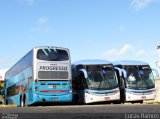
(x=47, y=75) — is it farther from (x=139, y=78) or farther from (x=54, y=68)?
(x=139, y=78)

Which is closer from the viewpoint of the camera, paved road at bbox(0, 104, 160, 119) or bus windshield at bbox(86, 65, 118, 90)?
paved road at bbox(0, 104, 160, 119)

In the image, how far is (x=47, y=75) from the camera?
23.6 m

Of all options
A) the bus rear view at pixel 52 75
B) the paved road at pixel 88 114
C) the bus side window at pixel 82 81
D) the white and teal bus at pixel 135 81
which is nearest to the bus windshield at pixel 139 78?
the white and teal bus at pixel 135 81

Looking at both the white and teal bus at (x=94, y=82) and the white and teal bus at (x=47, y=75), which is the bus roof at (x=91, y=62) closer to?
the white and teal bus at (x=94, y=82)

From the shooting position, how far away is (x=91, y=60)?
2691 cm

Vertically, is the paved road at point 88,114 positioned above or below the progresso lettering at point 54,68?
below

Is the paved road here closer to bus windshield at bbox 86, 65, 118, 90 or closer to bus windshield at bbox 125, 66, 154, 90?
bus windshield at bbox 86, 65, 118, 90

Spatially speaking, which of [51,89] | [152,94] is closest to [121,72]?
[152,94]

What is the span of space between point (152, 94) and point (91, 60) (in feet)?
15.7

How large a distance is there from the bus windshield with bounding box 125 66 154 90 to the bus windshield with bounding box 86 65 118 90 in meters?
1.33

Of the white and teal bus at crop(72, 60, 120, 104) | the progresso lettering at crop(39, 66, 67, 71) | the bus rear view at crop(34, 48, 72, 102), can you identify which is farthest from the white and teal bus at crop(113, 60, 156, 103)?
the progresso lettering at crop(39, 66, 67, 71)

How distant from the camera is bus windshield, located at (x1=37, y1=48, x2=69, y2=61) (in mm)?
23312

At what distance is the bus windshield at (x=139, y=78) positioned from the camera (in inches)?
1067

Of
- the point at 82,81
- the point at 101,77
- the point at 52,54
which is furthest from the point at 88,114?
the point at 101,77
